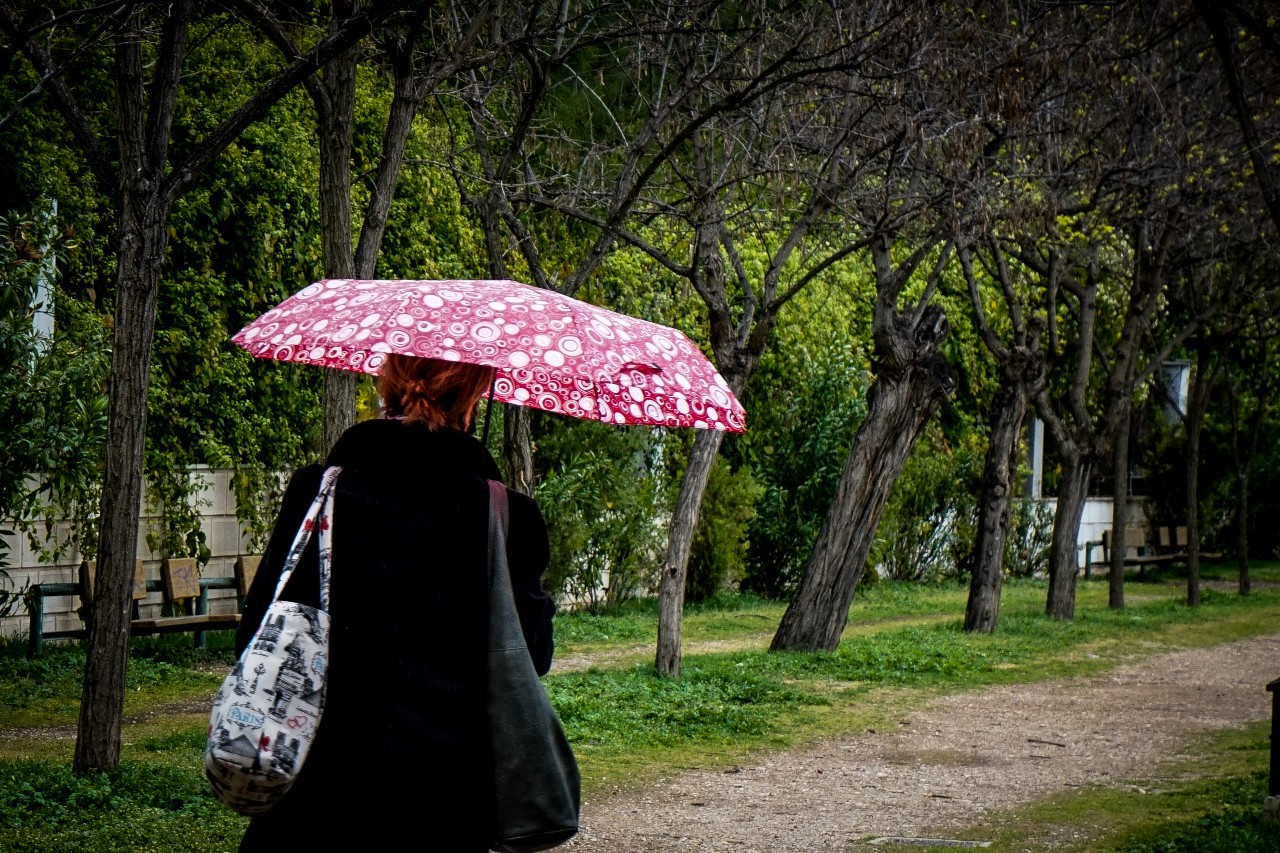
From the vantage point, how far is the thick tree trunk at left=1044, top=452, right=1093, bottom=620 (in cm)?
1727

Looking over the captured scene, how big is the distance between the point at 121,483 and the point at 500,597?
429 centimetres

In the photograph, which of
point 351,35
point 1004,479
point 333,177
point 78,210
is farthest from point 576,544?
point 351,35

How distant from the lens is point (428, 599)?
2912mm

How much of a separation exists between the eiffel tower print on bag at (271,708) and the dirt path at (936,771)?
12.9 ft

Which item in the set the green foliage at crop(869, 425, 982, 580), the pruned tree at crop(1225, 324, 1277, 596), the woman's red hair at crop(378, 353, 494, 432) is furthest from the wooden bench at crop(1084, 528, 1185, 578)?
the woman's red hair at crop(378, 353, 494, 432)

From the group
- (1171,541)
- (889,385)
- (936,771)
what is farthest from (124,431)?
(1171,541)

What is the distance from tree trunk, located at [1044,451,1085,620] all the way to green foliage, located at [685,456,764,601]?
3782 millimetres

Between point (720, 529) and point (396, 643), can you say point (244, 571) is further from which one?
point (396, 643)

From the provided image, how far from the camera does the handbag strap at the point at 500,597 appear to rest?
9.67ft

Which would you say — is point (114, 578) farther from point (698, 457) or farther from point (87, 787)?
point (698, 457)

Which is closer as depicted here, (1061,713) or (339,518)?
(339,518)

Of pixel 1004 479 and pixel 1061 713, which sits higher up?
pixel 1004 479

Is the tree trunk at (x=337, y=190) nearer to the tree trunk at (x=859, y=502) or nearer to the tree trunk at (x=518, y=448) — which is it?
the tree trunk at (x=518, y=448)

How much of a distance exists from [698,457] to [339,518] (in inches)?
352
